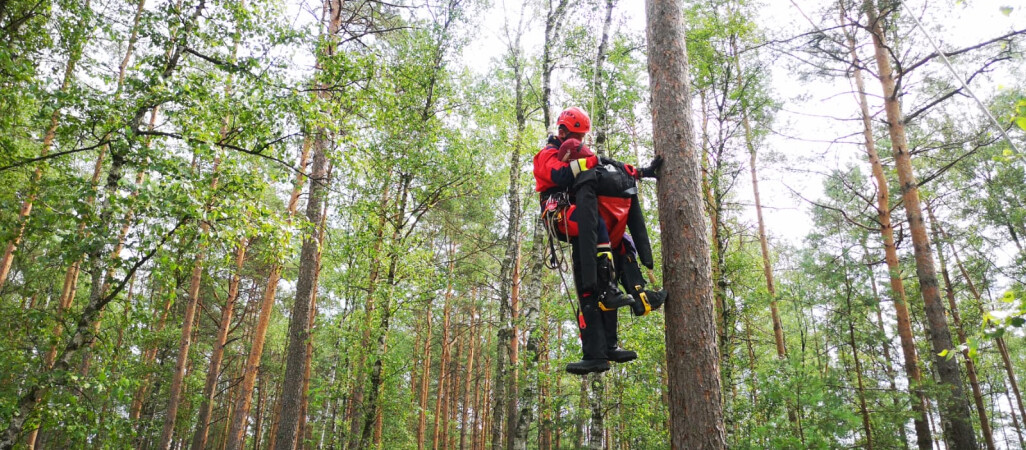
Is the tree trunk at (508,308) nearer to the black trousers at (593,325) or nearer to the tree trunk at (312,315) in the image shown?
the tree trunk at (312,315)

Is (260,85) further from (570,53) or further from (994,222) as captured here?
(994,222)

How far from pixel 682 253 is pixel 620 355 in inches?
41.9

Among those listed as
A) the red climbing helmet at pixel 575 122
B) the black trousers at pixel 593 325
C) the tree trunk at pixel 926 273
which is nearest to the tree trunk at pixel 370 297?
the red climbing helmet at pixel 575 122

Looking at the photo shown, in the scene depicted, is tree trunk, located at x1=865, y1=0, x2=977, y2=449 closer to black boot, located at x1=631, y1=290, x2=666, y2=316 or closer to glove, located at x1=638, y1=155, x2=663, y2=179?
black boot, located at x1=631, y1=290, x2=666, y2=316

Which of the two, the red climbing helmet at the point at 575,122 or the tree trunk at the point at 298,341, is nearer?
the red climbing helmet at the point at 575,122

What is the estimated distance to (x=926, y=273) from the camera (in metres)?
9.29

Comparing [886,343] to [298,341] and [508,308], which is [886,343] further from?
[298,341]

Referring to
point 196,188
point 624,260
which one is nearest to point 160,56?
point 196,188

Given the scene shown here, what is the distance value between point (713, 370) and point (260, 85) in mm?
5860

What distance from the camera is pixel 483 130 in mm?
14789

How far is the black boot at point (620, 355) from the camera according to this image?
3873 mm

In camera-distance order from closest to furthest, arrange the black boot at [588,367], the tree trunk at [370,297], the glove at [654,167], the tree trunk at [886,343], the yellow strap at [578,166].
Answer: the glove at [654,167] < the black boot at [588,367] < the yellow strap at [578,166] < the tree trunk at [886,343] < the tree trunk at [370,297]

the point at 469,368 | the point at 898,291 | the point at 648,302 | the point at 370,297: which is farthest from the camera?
the point at 469,368

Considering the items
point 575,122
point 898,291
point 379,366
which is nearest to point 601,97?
point 575,122
